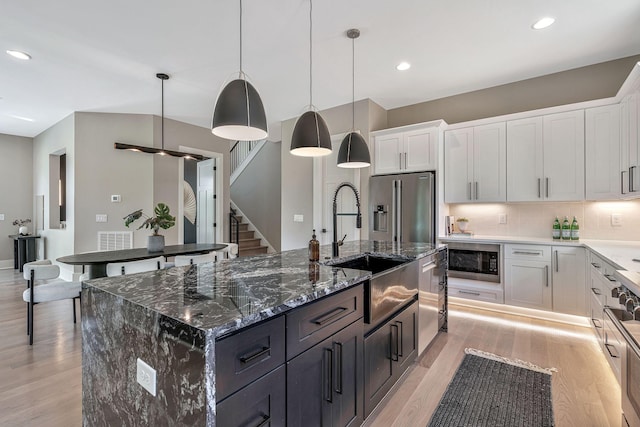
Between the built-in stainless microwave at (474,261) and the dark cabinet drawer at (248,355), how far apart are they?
131 inches

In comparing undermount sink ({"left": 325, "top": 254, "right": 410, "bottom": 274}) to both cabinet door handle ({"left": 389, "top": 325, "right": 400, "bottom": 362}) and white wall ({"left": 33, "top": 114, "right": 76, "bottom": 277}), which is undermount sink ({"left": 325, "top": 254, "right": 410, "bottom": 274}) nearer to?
cabinet door handle ({"left": 389, "top": 325, "right": 400, "bottom": 362})

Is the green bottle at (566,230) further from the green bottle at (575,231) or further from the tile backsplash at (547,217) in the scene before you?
the tile backsplash at (547,217)

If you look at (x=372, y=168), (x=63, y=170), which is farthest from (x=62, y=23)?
(x=63, y=170)

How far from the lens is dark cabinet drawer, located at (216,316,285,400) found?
0.90m

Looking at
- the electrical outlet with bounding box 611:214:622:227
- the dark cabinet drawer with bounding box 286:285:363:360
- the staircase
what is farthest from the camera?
the staircase

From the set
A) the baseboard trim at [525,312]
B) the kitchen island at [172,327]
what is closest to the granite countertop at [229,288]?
the kitchen island at [172,327]

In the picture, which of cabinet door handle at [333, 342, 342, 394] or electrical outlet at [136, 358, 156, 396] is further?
cabinet door handle at [333, 342, 342, 394]

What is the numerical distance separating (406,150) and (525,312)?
247 centimetres

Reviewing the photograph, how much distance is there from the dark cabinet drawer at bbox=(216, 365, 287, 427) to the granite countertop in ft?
0.71

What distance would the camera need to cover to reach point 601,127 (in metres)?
3.22

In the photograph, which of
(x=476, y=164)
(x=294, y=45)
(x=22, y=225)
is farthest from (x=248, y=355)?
(x=22, y=225)

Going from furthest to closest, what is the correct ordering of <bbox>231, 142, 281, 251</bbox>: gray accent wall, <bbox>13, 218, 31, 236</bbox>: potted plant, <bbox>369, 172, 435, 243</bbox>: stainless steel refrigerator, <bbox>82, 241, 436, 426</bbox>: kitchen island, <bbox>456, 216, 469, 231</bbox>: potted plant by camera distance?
<bbox>231, 142, 281, 251</bbox>: gray accent wall
<bbox>13, 218, 31, 236</bbox>: potted plant
<bbox>456, 216, 469, 231</bbox>: potted plant
<bbox>369, 172, 435, 243</bbox>: stainless steel refrigerator
<bbox>82, 241, 436, 426</bbox>: kitchen island

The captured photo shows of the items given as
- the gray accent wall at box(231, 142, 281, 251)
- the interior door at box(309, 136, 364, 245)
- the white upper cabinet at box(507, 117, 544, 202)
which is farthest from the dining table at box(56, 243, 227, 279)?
the white upper cabinet at box(507, 117, 544, 202)

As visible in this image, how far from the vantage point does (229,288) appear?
52.7 inches
